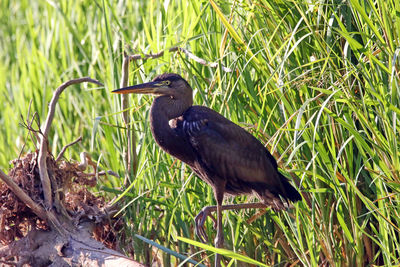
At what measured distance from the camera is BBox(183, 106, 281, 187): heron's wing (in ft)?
10.2

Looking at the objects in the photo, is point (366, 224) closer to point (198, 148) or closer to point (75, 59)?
point (198, 148)

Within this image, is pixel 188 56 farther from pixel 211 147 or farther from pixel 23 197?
pixel 23 197

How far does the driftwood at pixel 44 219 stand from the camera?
9.84ft

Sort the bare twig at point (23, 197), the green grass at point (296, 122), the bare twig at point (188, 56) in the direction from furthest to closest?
the bare twig at point (188, 56), the bare twig at point (23, 197), the green grass at point (296, 122)

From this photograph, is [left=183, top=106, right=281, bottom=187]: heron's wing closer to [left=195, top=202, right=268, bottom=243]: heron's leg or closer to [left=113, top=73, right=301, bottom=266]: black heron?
[left=113, top=73, right=301, bottom=266]: black heron

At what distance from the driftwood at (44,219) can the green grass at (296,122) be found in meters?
0.23

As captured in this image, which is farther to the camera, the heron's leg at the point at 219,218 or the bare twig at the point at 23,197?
the heron's leg at the point at 219,218

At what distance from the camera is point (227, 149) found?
10.5 feet

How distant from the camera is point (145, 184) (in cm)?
353

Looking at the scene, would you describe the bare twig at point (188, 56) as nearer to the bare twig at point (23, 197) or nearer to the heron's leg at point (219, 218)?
the heron's leg at point (219, 218)

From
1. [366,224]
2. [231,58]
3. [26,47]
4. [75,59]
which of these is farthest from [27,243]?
[26,47]

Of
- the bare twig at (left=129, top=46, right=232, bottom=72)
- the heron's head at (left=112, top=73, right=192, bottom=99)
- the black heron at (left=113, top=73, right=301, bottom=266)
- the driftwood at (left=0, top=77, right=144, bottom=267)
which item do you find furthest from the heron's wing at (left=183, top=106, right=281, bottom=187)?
the driftwood at (left=0, top=77, right=144, bottom=267)

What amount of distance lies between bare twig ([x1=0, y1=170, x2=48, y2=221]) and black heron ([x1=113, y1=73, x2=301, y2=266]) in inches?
25.3

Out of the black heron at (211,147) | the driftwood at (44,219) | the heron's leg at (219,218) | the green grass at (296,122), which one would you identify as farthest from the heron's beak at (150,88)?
the heron's leg at (219,218)
